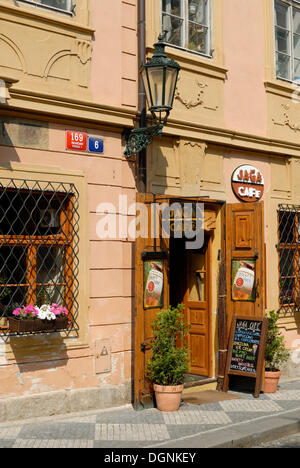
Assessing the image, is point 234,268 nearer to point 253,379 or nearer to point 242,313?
point 242,313

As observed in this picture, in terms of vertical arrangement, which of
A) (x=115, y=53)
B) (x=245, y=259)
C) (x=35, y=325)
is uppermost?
(x=115, y=53)

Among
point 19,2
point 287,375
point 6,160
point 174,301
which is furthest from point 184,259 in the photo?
point 19,2

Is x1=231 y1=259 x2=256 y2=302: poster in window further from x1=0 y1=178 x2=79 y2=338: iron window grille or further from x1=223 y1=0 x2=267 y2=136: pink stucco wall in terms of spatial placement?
x1=0 y1=178 x2=79 y2=338: iron window grille

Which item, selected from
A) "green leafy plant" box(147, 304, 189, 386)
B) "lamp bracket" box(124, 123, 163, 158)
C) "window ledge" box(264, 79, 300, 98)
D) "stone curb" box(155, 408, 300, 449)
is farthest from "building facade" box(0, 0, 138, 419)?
"window ledge" box(264, 79, 300, 98)

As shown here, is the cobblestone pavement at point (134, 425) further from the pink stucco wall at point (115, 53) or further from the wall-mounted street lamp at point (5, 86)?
the pink stucco wall at point (115, 53)

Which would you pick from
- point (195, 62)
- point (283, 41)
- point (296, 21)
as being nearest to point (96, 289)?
point (195, 62)

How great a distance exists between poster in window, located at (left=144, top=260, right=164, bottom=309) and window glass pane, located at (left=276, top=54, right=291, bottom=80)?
4575mm

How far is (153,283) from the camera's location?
7.79 metres

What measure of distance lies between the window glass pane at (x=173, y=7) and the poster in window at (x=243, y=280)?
3.74 m

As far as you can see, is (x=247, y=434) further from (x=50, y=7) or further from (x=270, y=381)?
(x=50, y=7)

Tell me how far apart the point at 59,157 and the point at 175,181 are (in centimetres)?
197

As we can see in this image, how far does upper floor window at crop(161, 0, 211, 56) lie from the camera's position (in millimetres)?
8711

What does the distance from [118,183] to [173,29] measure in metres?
2.61

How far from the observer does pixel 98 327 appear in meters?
7.47
